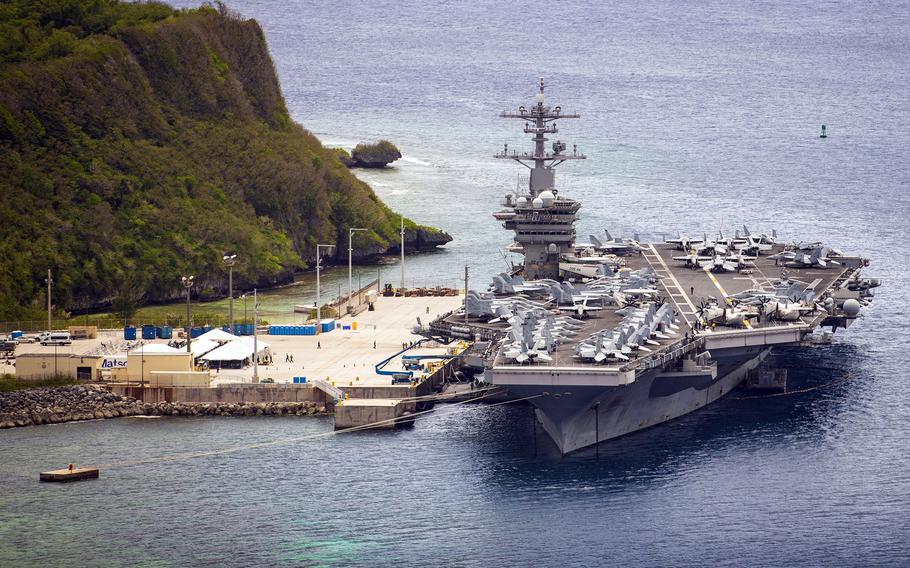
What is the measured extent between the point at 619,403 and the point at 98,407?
19.6m

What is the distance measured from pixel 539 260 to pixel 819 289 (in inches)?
480

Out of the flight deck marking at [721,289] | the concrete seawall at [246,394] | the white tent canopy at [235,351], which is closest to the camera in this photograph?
the flight deck marking at [721,289]

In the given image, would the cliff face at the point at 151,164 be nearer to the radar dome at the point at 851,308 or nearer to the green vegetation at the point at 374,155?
the green vegetation at the point at 374,155

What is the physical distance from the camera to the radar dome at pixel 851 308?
7081 centimetres

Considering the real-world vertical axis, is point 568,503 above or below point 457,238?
below

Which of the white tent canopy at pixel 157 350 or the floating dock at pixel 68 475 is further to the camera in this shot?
the white tent canopy at pixel 157 350

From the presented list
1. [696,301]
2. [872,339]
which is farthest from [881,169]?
[696,301]

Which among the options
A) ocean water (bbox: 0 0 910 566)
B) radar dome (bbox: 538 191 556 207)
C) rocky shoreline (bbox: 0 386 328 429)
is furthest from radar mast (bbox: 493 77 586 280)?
rocky shoreline (bbox: 0 386 328 429)

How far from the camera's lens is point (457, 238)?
106438 mm

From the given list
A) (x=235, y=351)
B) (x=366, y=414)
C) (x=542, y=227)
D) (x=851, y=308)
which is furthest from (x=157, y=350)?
(x=851, y=308)

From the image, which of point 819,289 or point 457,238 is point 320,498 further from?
point 457,238

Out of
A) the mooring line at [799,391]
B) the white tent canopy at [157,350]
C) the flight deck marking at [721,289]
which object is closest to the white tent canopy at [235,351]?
the white tent canopy at [157,350]

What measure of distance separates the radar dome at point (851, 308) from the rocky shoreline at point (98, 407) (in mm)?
21266

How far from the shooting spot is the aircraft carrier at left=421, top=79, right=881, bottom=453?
58781 mm
